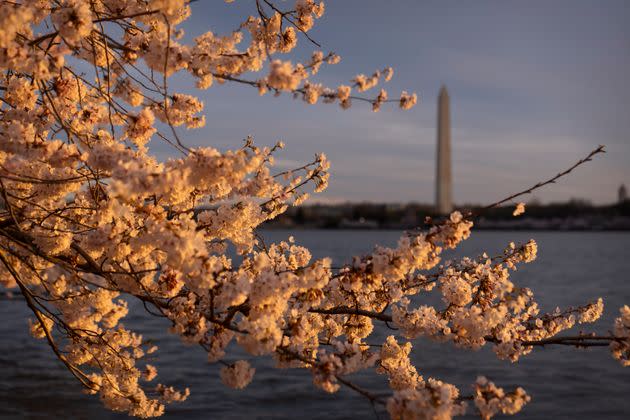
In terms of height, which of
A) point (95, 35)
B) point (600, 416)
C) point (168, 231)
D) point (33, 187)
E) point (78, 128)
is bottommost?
point (600, 416)

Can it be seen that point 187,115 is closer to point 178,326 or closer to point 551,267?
point 178,326

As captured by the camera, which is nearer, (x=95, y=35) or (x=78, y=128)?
(x=95, y=35)

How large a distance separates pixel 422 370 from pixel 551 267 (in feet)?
153

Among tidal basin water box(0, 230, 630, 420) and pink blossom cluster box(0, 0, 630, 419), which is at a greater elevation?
pink blossom cluster box(0, 0, 630, 419)

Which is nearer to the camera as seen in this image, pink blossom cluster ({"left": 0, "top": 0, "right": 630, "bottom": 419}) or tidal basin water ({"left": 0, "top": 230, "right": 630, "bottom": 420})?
pink blossom cluster ({"left": 0, "top": 0, "right": 630, "bottom": 419})

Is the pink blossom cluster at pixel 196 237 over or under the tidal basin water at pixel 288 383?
over

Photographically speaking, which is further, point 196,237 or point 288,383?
point 288,383

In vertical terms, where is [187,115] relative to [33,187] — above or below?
above

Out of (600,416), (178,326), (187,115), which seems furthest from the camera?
(600,416)

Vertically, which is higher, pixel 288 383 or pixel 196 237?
pixel 196 237

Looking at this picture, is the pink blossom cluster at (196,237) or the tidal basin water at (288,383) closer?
the pink blossom cluster at (196,237)

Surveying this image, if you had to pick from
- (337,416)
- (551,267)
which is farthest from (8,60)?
(551,267)

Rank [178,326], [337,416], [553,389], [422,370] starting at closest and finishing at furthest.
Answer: [178,326]
[337,416]
[553,389]
[422,370]

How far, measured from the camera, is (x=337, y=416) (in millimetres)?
12336
